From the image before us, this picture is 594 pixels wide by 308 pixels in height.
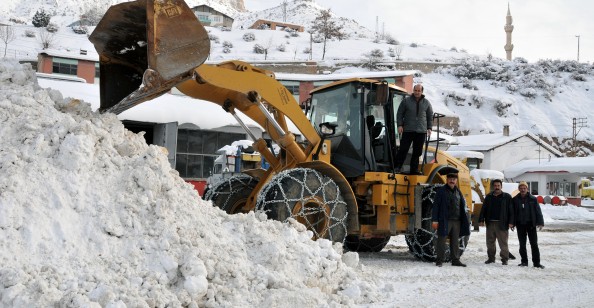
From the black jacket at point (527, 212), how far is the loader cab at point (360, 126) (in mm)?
2397

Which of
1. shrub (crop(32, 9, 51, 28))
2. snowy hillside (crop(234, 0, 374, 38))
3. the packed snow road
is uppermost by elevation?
snowy hillside (crop(234, 0, 374, 38))

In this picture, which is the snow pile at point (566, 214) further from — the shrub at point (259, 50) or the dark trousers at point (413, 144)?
the shrub at point (259, 50)

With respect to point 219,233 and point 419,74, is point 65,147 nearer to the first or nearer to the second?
point 219,233

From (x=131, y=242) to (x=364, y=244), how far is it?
5816 millimetres

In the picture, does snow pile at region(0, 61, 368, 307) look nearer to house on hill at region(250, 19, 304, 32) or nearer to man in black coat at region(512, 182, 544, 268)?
man in black coat at region(512, 182, 544, 268)

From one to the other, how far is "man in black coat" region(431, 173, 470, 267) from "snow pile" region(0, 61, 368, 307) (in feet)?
8.55

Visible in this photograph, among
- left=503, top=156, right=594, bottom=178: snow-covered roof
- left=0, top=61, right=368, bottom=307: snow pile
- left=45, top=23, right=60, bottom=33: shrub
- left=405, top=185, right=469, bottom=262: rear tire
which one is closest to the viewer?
left=0, top=61, right=368, bottom=307: snow pile

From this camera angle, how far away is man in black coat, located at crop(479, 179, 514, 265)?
8.95 meters

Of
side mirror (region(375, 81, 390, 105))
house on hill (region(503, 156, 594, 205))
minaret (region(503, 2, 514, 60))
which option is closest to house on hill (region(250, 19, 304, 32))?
minaret (region(503, 2, 514, 60))

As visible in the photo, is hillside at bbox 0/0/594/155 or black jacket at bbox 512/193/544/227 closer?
black jacket at bbox 512/193/544/227

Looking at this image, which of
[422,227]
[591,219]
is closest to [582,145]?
[591,219]

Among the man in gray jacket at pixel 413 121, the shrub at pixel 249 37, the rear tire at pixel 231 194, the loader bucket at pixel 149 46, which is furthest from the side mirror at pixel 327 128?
the shrub at pixel 249 37

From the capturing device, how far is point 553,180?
139 feet

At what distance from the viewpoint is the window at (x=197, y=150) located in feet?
70.3
